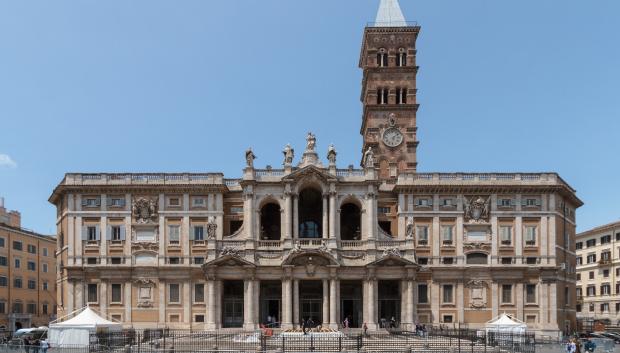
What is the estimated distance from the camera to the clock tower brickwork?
82.3 m

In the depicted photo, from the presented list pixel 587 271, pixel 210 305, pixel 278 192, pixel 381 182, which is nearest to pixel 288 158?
pixel 278 192

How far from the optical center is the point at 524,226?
2830 inches

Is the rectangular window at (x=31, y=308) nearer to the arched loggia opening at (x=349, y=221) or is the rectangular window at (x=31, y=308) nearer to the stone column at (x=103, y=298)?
the stone column at (x=103, y=298)

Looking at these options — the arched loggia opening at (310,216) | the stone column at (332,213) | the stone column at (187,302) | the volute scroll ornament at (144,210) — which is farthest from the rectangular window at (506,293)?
the volute scroll ornament at (144,210)

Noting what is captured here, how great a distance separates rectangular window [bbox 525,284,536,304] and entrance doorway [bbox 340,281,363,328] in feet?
54.6

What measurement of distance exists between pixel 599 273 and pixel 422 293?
4279 centimetres

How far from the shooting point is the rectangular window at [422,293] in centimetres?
7063

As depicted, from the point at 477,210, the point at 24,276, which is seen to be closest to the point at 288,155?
the point at 477,210

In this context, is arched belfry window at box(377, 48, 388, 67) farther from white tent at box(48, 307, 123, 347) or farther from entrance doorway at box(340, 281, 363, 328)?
white tent at box(48, 307, 123, 347)

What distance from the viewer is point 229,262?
68.1m

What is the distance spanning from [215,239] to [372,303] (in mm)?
16465

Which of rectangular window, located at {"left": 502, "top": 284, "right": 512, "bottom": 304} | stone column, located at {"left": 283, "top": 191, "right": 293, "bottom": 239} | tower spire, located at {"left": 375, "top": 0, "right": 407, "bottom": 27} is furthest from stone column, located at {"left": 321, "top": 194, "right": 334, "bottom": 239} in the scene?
tower spire, located at {"left": 375, "top": 0, "right": 407, "bottom": 27}

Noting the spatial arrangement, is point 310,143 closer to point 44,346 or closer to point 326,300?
point 326,300

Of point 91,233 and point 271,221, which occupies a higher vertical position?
point 271,221
